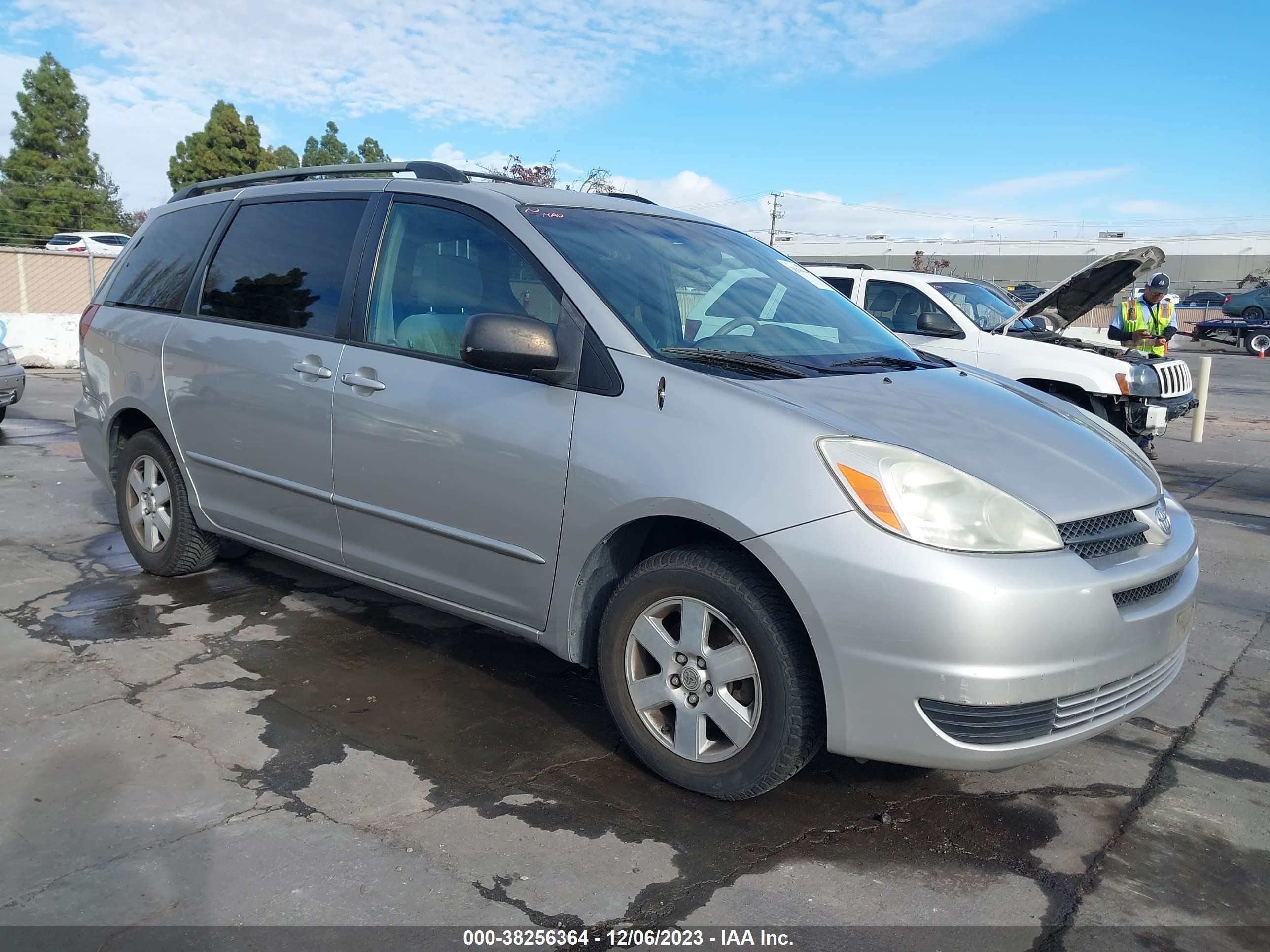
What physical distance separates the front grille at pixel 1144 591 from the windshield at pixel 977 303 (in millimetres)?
6868

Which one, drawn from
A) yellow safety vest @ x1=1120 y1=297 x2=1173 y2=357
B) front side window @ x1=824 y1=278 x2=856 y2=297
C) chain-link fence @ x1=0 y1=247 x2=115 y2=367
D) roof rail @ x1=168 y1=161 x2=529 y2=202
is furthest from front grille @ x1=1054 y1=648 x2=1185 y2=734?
chain-link fence @ x1=0 y1=247 x2=115 y2=367

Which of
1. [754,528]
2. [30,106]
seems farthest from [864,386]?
[30,106]

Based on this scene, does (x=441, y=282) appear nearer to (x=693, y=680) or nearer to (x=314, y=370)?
(x=314, y=370)

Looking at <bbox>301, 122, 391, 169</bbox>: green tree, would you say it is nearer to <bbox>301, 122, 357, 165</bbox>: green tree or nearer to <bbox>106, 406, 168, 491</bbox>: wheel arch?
<bbox>301, 122, 357, 165</bbox>: green tree

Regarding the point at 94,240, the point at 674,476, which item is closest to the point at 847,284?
the point at 674,476

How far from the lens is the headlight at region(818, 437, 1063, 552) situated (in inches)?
107

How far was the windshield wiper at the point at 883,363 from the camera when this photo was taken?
3.68 meters

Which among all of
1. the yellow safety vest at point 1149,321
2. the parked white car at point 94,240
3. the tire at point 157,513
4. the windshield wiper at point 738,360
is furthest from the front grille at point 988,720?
the parked white car at point 94,240

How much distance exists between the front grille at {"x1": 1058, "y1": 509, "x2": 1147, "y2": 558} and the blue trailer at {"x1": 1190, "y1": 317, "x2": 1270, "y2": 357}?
31.2 metres

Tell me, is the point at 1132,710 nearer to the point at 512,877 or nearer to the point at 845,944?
the point at 845,944

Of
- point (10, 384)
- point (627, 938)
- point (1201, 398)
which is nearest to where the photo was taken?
point (627, 938)

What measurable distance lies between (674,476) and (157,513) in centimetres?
334

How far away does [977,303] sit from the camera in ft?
32.7

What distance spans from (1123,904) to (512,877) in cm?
161
